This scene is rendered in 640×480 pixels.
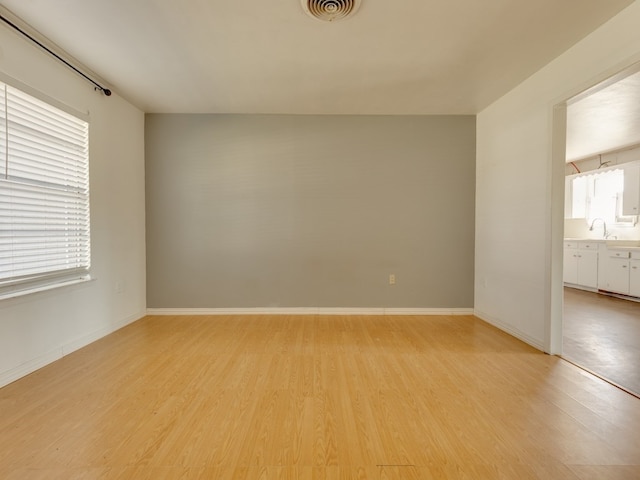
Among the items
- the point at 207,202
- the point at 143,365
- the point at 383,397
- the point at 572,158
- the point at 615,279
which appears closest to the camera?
the point at 383,397

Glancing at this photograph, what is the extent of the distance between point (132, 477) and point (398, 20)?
10.3 feet

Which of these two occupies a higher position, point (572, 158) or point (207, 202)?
point (572, 158)

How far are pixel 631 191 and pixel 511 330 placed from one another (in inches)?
166

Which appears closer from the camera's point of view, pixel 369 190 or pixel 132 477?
pixel 132 477

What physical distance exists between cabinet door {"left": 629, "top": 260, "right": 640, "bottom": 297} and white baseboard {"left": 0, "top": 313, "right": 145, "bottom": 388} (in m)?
7.54

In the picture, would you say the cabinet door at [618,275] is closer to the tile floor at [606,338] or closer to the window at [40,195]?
the tile floor at [606,338]

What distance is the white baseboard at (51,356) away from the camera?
2145 mm

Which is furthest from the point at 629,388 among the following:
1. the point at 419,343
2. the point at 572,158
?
the point at 572,158

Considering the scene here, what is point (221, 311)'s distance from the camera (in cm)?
389

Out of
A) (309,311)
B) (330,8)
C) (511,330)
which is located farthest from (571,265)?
(330,8)

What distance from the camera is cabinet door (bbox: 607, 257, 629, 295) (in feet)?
15.7

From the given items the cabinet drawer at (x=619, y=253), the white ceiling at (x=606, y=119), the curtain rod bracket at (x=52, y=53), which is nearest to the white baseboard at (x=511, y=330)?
the white ceiling at (x=606, y=119)

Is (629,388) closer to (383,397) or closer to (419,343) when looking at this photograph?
(419,343)

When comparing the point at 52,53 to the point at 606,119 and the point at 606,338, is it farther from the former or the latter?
the point at 606,119
